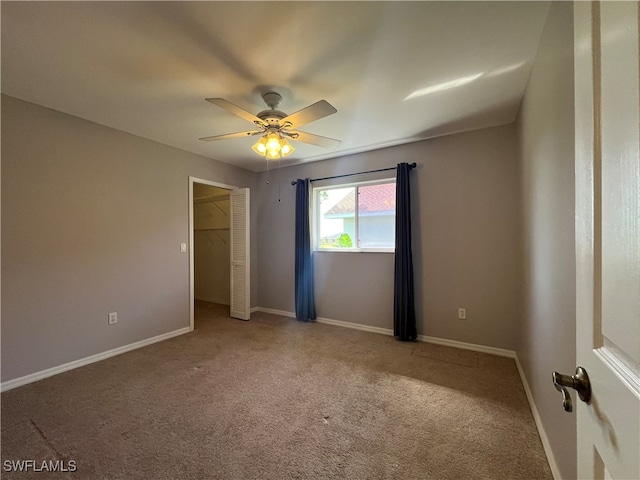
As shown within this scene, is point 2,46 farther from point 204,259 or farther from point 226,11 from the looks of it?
point 204,259

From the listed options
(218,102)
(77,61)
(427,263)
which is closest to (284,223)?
(427,263)

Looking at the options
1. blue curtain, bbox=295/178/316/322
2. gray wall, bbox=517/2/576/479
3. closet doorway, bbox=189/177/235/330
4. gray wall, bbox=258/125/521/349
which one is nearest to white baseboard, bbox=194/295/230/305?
closet doorway, bbox=189/177/235/330

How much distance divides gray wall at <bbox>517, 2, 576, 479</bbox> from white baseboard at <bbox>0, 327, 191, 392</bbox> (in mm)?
3754

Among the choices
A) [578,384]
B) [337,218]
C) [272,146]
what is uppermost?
[272,146]

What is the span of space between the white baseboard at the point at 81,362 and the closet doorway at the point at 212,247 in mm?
1694

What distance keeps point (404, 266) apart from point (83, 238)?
3500mm

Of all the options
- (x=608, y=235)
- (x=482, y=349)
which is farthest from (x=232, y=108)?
(x=482, y=349)

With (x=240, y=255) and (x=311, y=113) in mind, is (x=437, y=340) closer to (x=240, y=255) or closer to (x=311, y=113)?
(x=311, y=113)

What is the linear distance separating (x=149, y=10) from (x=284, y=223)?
10.3ft

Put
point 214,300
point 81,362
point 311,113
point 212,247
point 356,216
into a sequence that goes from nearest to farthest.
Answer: point 311,113, point 81,362, point 356,216, point 214,300, point 212,247

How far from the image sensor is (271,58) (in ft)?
5.96

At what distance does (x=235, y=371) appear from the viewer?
8.27 feet

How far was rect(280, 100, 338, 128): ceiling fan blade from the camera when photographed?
1818 millimetres
